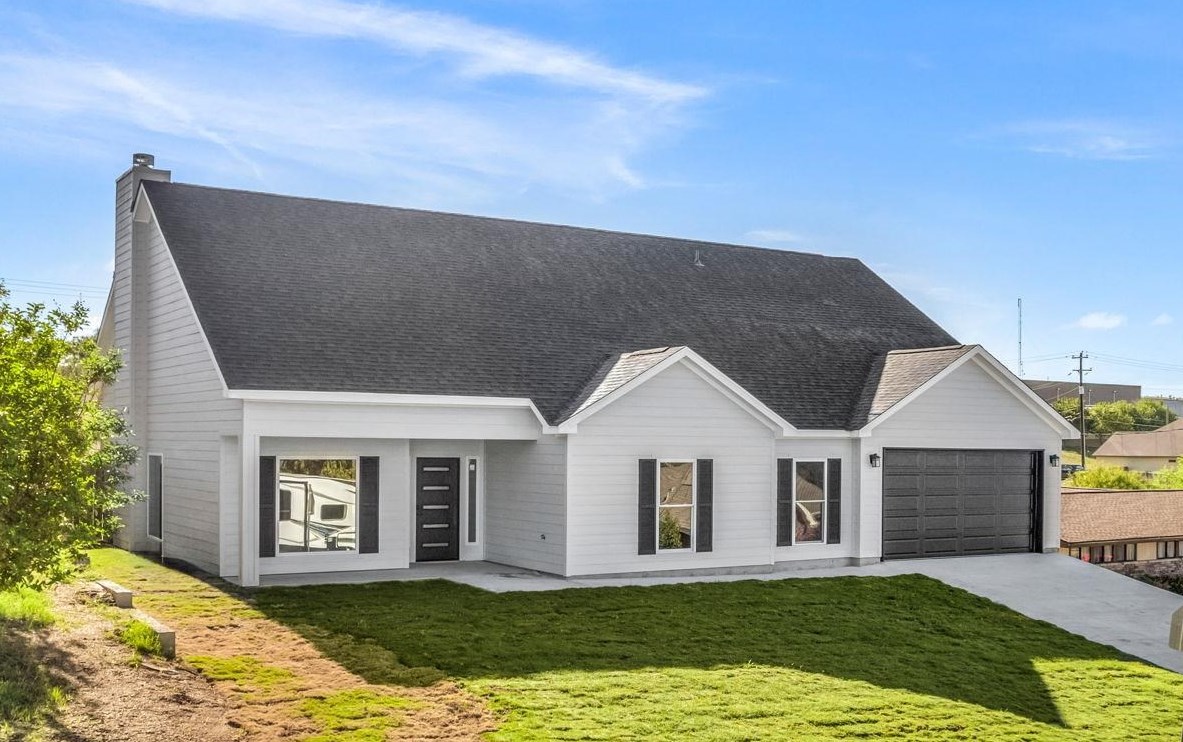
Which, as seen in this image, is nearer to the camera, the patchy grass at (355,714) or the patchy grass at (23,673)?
the patchy grass at (23,673)

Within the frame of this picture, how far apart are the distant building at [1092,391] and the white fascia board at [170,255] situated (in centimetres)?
7650

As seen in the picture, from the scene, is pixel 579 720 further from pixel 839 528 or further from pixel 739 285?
pixel 739 285

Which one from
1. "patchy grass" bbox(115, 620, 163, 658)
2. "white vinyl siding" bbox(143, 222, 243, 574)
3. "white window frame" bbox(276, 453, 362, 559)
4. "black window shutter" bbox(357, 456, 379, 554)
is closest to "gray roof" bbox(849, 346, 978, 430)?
"black window shutter" bbox(357, 456, 379, 554)

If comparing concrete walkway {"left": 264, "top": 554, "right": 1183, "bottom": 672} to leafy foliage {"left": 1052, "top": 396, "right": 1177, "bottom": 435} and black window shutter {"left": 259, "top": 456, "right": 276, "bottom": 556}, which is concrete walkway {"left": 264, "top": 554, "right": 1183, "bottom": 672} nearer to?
black window shutter {"left": 259, "top": 456, "right": 276, "bottom": 556}

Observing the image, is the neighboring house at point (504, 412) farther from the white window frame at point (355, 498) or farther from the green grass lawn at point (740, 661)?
the green grass lawn at point (740, 661)

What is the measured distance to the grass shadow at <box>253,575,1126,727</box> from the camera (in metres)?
12.9

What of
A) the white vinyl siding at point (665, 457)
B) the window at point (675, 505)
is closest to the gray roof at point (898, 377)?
the white vinyl siding at point (665, 457)

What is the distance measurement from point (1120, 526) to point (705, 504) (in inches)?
508

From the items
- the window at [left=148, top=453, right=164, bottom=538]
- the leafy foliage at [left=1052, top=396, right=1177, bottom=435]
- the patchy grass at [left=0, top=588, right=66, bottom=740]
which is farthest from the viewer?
the leafy foliage at [left=1052, top=396, right=1177, bottom=435]

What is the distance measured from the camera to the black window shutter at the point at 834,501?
2195cm

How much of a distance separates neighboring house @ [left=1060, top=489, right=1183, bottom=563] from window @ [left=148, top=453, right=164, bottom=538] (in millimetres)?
19278

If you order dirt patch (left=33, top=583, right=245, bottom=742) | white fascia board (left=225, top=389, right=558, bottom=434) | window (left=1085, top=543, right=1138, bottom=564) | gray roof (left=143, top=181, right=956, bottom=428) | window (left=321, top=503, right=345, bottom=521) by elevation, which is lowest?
window (left=1085, top=543, right=1138, bottom=564)

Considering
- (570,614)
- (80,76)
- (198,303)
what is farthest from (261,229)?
(570,614)

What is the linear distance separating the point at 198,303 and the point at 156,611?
6.10 meters
